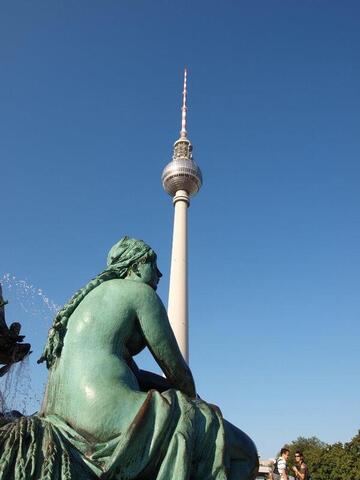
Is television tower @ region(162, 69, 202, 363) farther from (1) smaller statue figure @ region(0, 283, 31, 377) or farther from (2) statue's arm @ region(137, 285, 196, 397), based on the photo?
(2) statue's arm @ region(137, 285, 196, 397)

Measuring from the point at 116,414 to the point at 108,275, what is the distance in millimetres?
878

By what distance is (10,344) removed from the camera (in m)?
7.32

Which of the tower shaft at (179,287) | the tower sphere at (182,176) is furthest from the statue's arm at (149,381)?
the tower sphere at (182,176)

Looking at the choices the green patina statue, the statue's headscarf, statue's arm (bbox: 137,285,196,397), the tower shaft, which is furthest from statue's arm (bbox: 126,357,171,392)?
the tower shaft

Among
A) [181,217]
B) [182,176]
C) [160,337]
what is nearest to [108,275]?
[160,337]

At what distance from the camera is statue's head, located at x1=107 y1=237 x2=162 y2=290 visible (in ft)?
9.53

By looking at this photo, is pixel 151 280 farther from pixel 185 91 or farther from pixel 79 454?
pixel 185 91

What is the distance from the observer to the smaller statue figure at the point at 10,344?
727cm

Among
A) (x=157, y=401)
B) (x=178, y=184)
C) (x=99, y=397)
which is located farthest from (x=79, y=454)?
(x=178, y=184)

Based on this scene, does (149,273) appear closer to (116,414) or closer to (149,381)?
(149,381)

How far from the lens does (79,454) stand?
2199 mm

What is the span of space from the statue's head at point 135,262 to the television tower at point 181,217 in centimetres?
3041

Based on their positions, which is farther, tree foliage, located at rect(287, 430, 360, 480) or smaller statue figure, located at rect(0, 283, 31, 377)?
tree foliage, located at rect(287, 430, 360, 480)

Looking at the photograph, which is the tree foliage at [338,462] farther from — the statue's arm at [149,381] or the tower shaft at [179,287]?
the statue's arm at [149,381]
